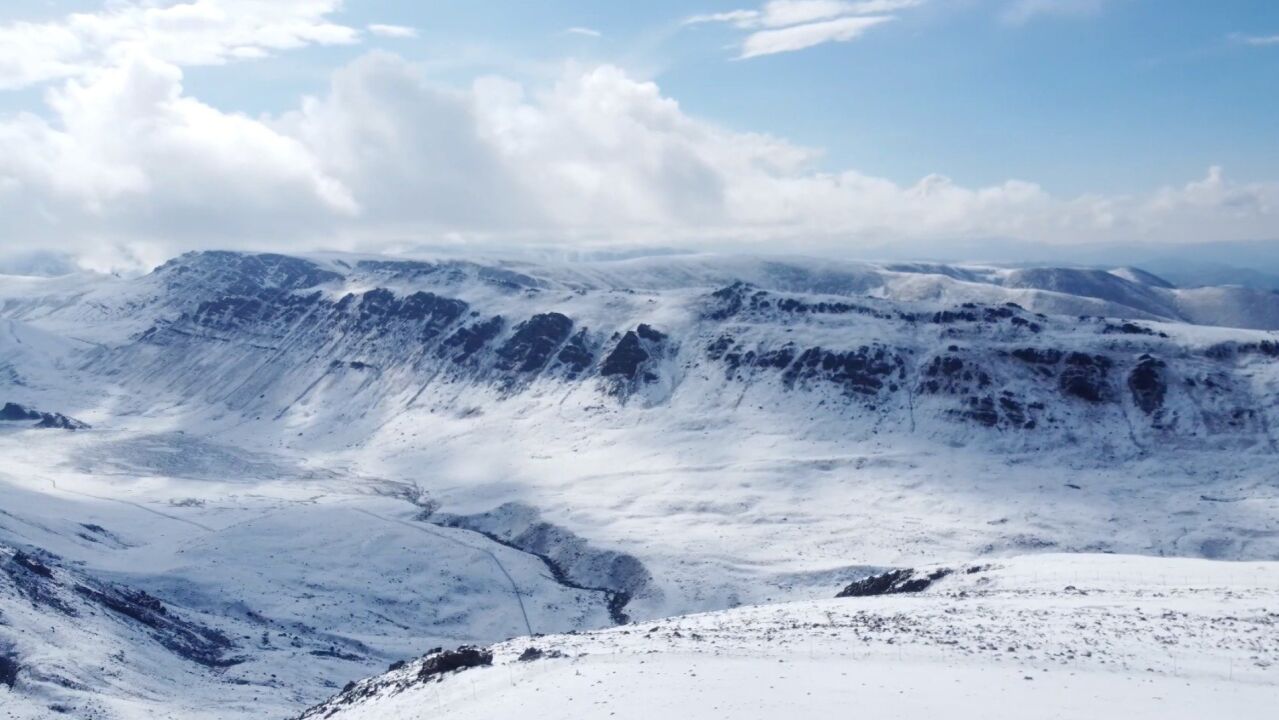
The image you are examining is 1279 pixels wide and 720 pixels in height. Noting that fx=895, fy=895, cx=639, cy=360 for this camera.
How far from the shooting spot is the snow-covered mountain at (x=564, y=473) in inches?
2237

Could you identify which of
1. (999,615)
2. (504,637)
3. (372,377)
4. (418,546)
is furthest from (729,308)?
(999,615)

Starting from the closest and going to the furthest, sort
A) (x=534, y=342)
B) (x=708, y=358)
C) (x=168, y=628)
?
(x=168, y=628) → (x=708, y=358) → (x=534, y=342)

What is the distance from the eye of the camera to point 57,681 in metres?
34.5

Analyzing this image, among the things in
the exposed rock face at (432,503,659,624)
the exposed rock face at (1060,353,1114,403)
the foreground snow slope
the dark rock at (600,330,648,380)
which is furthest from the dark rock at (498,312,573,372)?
the foreground snow slope

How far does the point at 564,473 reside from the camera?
101812 mm

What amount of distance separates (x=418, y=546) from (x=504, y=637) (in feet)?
61.2

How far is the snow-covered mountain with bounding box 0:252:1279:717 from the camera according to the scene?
2237 inches

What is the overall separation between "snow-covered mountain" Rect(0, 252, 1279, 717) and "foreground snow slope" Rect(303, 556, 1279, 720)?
60.7 feet

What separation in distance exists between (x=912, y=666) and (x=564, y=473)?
79387 millimetres

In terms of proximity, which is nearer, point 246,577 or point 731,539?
point 246,577

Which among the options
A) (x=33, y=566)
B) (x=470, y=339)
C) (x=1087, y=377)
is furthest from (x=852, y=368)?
(x=33, y=566)

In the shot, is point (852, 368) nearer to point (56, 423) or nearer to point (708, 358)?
point (708, 358)

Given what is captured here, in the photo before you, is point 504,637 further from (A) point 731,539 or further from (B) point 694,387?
(B) point 694,387

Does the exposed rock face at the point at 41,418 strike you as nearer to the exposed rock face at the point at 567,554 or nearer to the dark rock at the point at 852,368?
the exposed rock face at the point at 567,554
